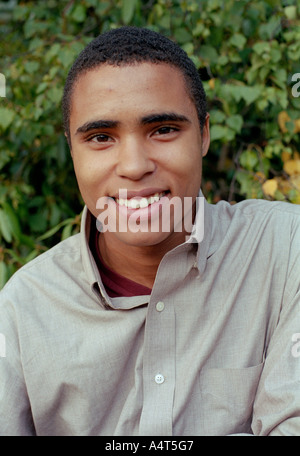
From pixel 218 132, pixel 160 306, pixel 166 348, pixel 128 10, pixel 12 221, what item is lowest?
pixel 166 348

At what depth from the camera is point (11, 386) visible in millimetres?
1688

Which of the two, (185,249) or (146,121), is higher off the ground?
(146,121)

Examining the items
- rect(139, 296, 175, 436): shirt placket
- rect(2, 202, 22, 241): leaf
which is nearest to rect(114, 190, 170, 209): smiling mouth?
rect(139, 296, 175, 436): shirt placket

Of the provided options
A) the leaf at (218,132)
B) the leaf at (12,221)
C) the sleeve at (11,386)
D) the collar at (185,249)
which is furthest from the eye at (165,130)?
the leaf at (12,221)

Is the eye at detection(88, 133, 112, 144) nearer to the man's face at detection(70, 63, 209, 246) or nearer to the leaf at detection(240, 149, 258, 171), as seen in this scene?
the man's face at detection(70, 63, 209, 246)

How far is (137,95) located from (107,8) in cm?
140

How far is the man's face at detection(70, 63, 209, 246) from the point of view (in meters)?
1.61

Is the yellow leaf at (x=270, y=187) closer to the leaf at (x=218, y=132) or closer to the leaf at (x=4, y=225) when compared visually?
the leaf at (x=218, y=132)

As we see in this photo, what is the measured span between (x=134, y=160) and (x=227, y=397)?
2.29ft

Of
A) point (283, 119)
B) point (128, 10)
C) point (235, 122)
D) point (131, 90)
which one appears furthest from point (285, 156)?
point (131, 90)

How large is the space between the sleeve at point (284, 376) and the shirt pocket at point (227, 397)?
0.09ft

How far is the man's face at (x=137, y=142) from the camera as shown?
5.27 feet

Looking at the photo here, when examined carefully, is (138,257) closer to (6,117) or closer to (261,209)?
(261,209)
